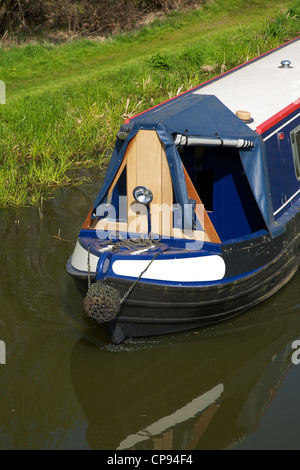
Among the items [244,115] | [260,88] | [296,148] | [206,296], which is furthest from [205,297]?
[260,88]

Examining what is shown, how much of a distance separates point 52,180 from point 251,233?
4232 mm

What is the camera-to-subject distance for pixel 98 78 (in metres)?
13.8

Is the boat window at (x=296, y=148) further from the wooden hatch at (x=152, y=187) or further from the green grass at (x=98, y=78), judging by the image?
the green grass at (x=98, y=78)

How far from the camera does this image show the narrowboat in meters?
6.61

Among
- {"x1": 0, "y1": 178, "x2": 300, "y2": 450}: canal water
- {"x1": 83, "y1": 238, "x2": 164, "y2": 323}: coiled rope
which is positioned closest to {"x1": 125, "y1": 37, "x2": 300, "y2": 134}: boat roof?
{"x1": 83, "y1": 238, "x2": 164, "y2": 323}: coiled rope

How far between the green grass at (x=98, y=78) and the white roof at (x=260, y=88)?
3011 millimetres

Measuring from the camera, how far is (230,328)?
7273mm

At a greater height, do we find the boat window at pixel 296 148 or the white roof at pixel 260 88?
the white roof at pixel 260 88

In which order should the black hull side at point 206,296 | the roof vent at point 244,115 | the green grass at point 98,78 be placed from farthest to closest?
the green grass at point 98,78 → the roof vent at point 244,115 → the black hull side at point 206,296

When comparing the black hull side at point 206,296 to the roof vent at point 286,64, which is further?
the roof vent at point 286,64

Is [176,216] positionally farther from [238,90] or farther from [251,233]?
[238,90]

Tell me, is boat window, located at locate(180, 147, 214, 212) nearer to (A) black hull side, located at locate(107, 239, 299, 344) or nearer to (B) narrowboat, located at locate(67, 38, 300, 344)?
(B) narrowboat, located at locate(67, 38, 300, 344)

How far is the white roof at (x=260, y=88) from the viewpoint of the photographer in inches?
313

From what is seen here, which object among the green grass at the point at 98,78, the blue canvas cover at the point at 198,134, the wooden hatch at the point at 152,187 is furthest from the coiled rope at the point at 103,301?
the green grass at the point at 98,78
